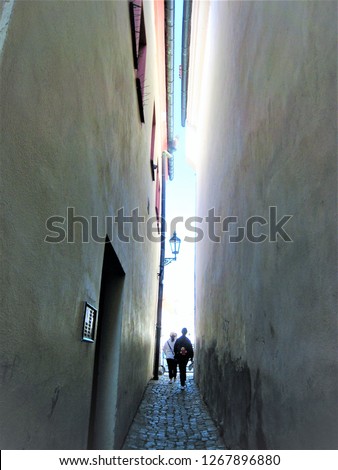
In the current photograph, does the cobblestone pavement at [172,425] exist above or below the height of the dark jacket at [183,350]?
below

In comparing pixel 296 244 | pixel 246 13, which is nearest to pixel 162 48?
pixel 246 13

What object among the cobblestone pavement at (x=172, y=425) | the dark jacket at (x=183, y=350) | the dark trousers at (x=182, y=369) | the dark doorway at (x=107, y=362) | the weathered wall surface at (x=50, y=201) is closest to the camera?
the weathered wall surface at (x=50, y=201)

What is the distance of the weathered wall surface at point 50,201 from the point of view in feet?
4.24

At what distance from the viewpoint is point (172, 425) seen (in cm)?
527

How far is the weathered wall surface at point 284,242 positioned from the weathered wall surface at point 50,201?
1.21 meters

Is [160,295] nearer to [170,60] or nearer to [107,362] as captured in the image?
[170,60]

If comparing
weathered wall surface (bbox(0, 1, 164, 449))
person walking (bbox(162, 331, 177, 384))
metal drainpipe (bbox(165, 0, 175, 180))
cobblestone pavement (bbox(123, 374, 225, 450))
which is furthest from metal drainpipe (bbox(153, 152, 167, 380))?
weathered wall surface (bbox(0, 1, 164, 449))

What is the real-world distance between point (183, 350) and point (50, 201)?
8102 millimetres

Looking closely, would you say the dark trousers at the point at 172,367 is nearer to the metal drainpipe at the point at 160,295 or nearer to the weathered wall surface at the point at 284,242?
the metal drainpipe at the point at 160,295

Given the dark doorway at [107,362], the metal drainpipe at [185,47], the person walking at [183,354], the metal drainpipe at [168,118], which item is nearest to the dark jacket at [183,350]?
the person walking at [183,354]

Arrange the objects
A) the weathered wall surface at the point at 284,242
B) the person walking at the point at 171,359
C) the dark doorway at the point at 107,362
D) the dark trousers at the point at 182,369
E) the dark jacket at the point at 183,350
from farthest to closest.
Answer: the person walking at the point at 171,359
the dark jacket at the point at 183,350
the dark trousers at the point at 182,369
the dark doorway at the point at 107,362
the weathered wall surface at the point at 284,242

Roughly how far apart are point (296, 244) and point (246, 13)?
316 cm

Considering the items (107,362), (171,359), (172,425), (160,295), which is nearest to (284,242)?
(107,362)
